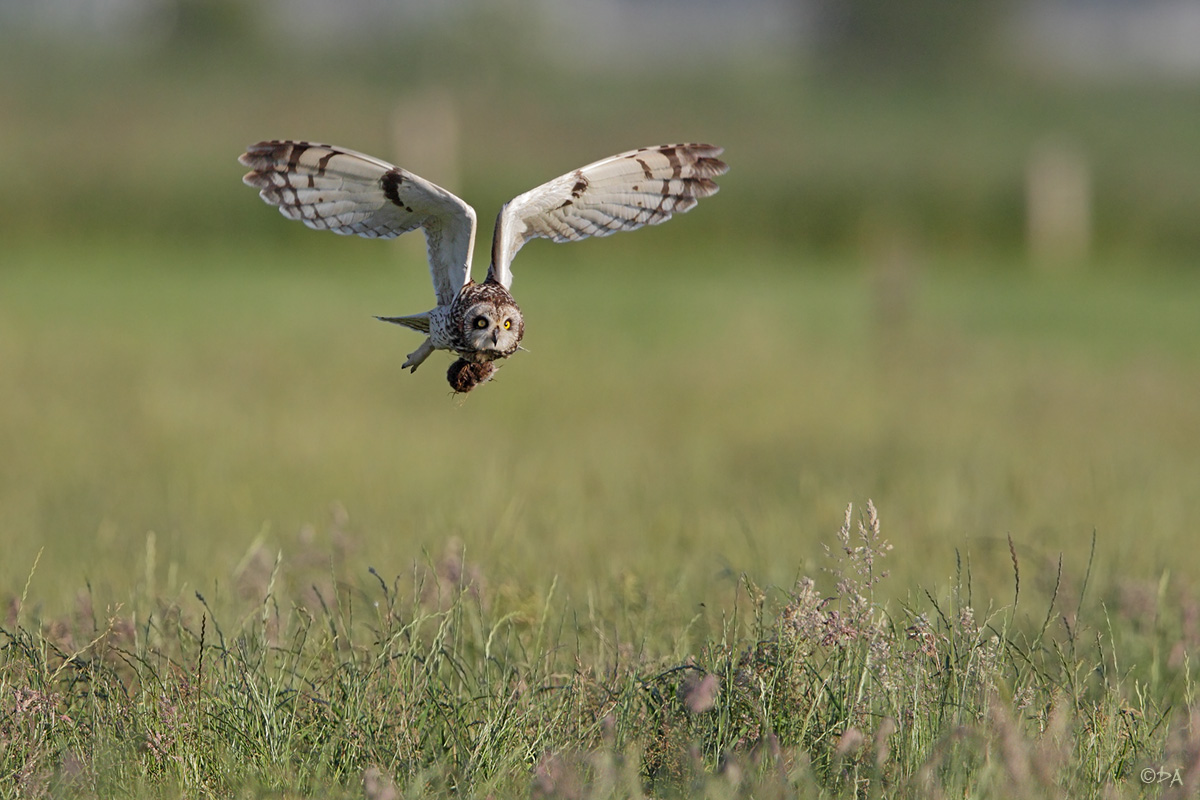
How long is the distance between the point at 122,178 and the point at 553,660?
2283 cm

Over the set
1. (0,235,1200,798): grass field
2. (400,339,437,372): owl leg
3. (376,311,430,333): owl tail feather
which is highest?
(376,311,430,333): owl tail feather

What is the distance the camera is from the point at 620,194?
8.31 ft

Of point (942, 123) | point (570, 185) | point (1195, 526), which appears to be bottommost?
point (1195, 526)

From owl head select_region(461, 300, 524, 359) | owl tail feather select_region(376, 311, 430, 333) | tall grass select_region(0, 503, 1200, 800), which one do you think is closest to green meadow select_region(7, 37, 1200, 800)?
tall grass select_region(0, 503, 1200, 800)

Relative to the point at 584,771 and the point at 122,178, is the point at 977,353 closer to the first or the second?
the point at 584,771

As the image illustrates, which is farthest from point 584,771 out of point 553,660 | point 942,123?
point 942,123

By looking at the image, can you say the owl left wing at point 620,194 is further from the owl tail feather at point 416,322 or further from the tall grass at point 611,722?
the tall grass at point 611,722

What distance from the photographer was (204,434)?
773 cm

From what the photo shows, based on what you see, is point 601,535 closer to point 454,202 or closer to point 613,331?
point 454,202

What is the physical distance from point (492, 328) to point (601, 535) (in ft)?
11.1

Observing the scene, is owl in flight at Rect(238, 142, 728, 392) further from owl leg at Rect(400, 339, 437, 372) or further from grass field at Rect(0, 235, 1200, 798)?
grass field at Rect(0, 235, 1200, 798)

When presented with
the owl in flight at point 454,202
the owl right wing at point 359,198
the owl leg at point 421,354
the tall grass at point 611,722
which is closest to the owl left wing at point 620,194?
the owl in flight at point 454,202

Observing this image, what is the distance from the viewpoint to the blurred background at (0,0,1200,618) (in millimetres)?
5711

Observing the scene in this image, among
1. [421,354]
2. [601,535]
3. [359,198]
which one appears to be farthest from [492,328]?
[601,535]
